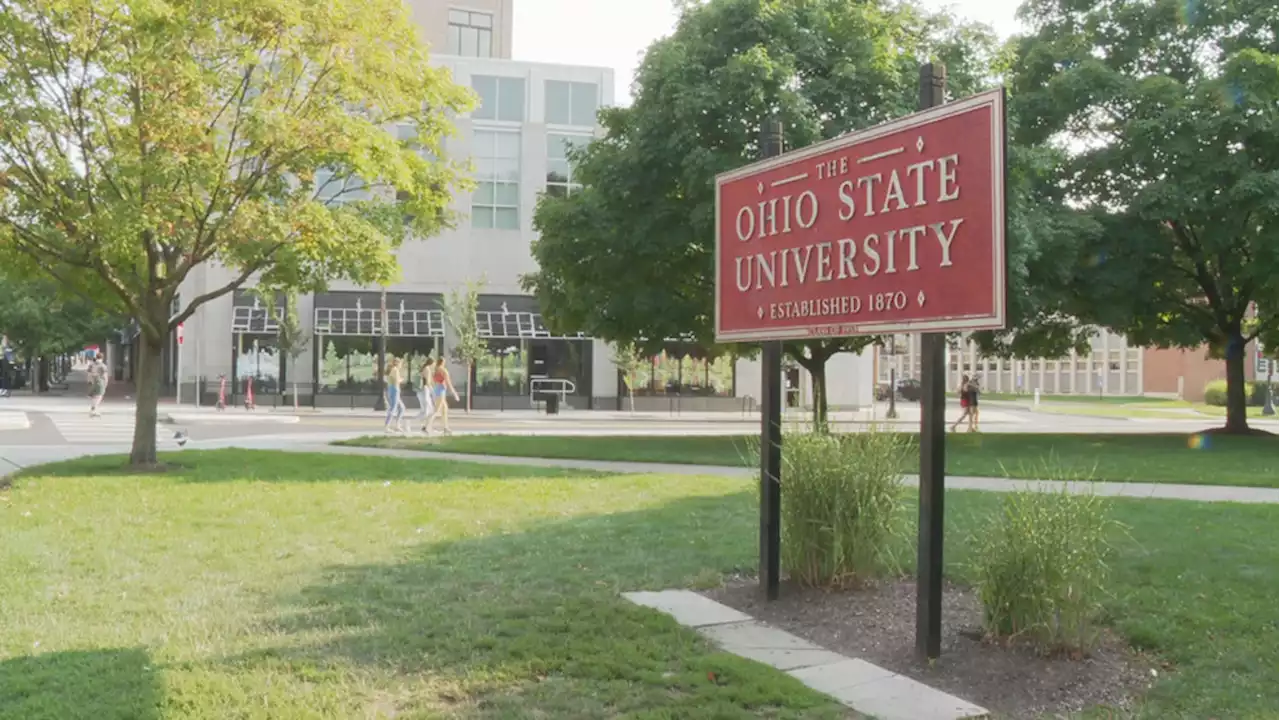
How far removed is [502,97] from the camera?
1773 inches

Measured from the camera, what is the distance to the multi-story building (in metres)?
41.5

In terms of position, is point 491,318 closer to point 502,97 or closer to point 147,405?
point 502,97

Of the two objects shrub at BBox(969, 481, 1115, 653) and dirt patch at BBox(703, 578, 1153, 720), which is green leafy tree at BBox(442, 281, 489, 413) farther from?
shrub at BBox(969, 481, 1115, 653)

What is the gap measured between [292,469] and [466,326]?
24.5m

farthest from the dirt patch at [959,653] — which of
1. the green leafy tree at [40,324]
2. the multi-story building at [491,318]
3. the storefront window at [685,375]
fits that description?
the green leafy tree at [40,324]

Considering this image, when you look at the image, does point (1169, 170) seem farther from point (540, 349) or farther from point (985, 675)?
point (540, 349)

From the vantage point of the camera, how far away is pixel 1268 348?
27.8m

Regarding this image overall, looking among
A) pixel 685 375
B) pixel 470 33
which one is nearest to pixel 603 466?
pixel 685 375

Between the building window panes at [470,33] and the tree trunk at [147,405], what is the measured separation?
4081 cm

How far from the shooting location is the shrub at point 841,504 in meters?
6.57

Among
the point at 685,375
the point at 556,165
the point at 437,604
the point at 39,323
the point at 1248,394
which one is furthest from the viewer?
the point at 1248,394

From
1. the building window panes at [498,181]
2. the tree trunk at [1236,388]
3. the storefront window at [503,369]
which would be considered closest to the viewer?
the tree trunk at [1236,388]

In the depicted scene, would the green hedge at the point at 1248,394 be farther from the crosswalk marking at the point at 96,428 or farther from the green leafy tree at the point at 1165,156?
the crosswalk marking at the point at 96,428

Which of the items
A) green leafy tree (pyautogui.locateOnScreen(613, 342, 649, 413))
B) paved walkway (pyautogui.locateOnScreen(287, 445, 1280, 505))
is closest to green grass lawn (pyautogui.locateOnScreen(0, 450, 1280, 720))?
paved walkway (pyautogui.locateOnScreen(287, 445, 1280, 505))
